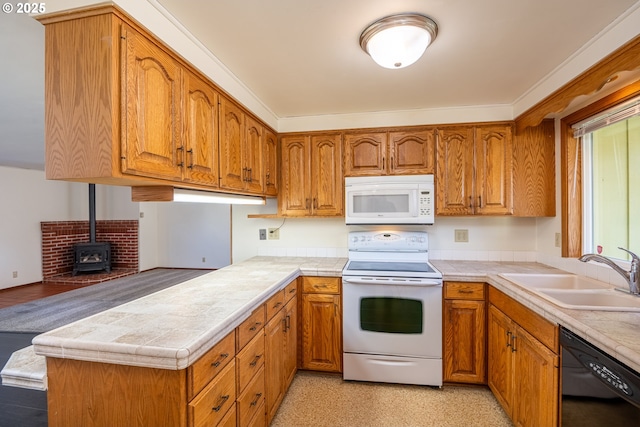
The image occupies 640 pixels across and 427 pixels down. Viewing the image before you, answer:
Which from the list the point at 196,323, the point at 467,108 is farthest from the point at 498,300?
the point at 196,323

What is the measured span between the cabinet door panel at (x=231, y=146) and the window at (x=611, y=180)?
2350mm

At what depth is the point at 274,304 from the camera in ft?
6.02

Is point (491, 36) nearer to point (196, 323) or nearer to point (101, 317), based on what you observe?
point (196, 323)

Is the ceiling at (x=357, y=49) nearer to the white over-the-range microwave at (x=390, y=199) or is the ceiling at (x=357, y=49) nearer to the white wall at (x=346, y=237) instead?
the white over-the-range microwave at (x=390, y=199)

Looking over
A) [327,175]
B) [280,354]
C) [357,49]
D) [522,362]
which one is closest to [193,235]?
[327,175]

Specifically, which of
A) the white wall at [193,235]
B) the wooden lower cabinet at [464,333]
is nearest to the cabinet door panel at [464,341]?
the wooden lower cabinet at [464,333]

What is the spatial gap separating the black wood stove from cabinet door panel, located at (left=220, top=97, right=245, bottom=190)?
563 cm

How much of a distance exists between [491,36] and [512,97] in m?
1.04

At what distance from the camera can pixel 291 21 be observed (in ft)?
4.54

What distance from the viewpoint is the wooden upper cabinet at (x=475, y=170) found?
243 cm

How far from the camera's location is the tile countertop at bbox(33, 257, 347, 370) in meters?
0.97

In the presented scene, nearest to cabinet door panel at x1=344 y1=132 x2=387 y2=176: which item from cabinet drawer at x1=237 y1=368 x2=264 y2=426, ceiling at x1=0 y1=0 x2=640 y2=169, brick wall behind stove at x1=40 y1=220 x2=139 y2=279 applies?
ceiling at x1=0 y1=0 x2=640 y2=169

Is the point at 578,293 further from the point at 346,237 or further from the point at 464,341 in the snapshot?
the point at 346,237

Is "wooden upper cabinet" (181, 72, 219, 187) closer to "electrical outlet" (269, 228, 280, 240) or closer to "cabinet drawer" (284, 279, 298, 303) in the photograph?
"cabinet drawer" (284, 279, 298, 303)
